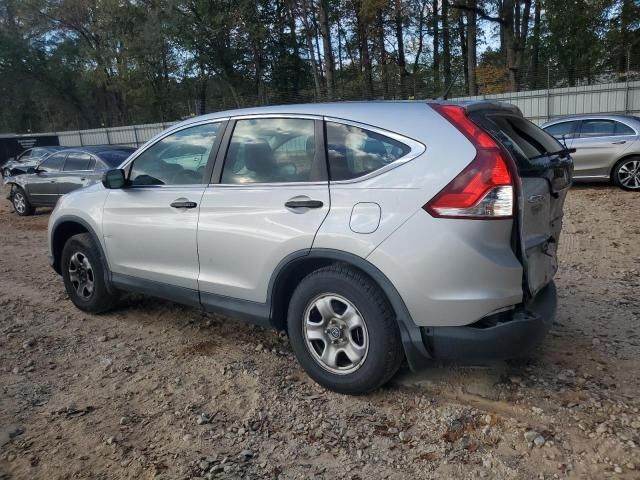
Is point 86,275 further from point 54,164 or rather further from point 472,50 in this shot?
point 472,50

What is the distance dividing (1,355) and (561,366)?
4.02m

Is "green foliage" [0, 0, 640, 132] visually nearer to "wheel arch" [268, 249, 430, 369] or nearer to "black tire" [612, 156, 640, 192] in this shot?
"black tire" [612, 156, 640, 192]

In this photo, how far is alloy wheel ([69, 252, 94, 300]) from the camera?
186 inches

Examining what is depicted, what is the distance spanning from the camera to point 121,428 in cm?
298

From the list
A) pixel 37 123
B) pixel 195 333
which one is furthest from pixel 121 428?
pixel 37 123

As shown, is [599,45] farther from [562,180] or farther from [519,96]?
[562,180]

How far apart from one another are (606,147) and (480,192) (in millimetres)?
8602

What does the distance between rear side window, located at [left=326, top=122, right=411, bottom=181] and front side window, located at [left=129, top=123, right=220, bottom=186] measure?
104 centimetres

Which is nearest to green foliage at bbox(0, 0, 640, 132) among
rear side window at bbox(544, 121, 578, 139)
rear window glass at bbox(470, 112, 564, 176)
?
rear side window at bbox(544, 121, 578, 139)

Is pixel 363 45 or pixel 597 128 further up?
pixel 363 45

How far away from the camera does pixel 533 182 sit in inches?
116

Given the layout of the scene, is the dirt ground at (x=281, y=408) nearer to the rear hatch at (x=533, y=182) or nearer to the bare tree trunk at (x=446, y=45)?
the rear hatch at (x=533, y=182)

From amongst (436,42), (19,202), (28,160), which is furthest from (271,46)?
(19,202)

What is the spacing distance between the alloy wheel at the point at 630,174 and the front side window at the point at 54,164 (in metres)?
10.8
